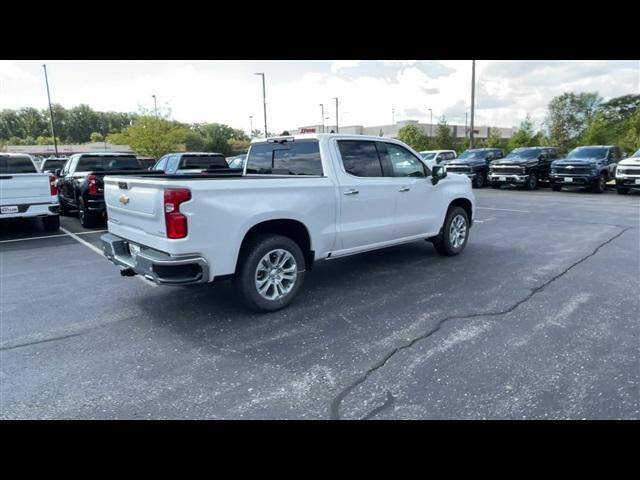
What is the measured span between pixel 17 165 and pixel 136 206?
7735 mm

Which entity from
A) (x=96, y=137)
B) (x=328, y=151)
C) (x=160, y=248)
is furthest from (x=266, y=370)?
(x=96, y=137)

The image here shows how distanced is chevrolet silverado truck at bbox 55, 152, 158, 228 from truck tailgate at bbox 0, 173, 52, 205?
894mm

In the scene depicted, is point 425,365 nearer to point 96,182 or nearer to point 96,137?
point 96,182

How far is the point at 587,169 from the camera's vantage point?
57.6 ft

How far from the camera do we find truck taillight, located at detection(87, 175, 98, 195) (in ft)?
31.7

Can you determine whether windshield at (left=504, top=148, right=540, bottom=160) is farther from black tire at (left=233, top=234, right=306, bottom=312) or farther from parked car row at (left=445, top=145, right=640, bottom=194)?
black tire at (left=233, top=234, right=306, bottom=312)

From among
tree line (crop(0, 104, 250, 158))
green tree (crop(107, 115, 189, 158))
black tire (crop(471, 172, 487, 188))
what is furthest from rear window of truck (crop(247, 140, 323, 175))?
tree line (crop(0, 104, 250, 158))

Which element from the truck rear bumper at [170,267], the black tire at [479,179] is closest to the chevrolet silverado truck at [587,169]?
the black tire at [479,179]

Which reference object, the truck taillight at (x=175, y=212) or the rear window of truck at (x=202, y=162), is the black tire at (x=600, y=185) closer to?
the rear window of truck at (x=202, y=162)

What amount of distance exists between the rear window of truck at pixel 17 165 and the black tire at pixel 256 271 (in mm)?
8284

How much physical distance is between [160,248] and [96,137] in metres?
102

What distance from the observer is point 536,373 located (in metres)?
3.23

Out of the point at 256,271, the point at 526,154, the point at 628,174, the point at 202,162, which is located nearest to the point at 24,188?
the point at 202,162

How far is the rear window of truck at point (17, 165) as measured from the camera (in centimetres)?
958
